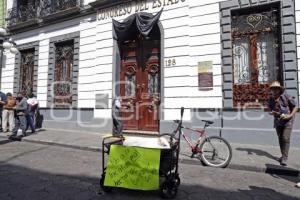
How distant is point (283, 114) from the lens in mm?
6621

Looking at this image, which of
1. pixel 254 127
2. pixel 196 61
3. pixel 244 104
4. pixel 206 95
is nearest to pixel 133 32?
pixel 196 61

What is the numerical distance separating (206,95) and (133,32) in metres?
4.13

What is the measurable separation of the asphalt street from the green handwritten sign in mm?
210

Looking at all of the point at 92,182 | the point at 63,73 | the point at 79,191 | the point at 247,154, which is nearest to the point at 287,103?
the point at 247,154

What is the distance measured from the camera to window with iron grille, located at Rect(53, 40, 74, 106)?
14.1 meters

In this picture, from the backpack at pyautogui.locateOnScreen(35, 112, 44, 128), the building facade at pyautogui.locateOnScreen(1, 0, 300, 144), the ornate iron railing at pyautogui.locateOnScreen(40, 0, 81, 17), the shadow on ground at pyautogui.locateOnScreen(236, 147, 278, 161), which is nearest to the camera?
the shadow on ground at pyautogui.locateOnScreen(236, 147, 278, 161)

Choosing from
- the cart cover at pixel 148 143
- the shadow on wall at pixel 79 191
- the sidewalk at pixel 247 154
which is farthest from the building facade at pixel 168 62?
the cart cover at pixel 148 143

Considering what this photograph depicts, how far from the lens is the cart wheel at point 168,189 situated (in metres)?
4.48

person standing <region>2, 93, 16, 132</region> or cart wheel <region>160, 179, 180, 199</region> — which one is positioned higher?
person standing <region>2, 93, 16, 132</region>

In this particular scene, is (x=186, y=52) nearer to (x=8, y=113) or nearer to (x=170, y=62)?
(x=170, y=62)

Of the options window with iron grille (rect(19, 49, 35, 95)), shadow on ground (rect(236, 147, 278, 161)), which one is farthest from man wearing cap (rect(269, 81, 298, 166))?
window with iron grille (rect(19, 49, 35, 95))

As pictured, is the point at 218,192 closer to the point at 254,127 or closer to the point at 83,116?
the point at 254,127

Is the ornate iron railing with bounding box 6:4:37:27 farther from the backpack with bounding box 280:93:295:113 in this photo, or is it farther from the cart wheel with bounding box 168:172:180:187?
the cart wheel with bounding box 168:172:180:187

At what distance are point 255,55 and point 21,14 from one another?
1306 centimetres
